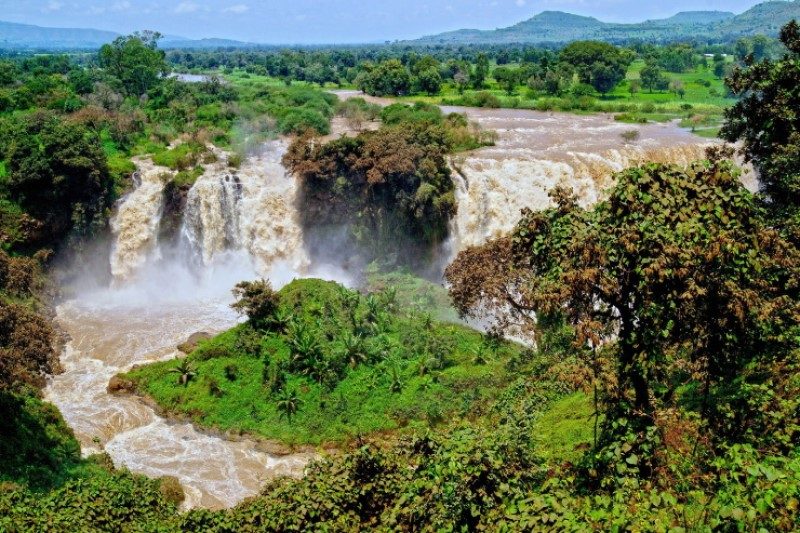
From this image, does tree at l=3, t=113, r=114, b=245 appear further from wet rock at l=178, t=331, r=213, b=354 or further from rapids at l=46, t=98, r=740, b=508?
wet rock at l=178, t=331, r=213, b=354

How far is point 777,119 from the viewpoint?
14.9 metres

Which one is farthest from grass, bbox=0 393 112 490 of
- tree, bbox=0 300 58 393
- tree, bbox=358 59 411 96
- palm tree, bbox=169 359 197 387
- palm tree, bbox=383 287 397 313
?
tree, bbox=358 59 411 96

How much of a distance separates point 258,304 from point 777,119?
51.7ft

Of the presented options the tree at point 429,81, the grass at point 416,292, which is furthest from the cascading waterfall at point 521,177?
the tree at point 429,81

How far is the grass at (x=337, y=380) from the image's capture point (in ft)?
61.6

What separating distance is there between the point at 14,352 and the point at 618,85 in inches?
2610

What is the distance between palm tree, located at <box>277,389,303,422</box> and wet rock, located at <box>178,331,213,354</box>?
17.2ft

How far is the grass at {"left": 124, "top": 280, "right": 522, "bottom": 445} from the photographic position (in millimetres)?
18781

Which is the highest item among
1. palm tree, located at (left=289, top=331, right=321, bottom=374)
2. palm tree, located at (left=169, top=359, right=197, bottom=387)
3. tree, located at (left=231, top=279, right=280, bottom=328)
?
tree, located at (left=231, top=279, right=280, bottom=328)

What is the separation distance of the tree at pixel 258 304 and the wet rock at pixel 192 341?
2.41 meters

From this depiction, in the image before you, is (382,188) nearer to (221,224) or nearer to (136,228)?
(221,224)

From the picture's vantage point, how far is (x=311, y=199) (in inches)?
1190

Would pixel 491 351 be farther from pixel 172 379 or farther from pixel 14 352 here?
pixel 14 352

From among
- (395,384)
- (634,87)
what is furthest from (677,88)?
(395,384)
